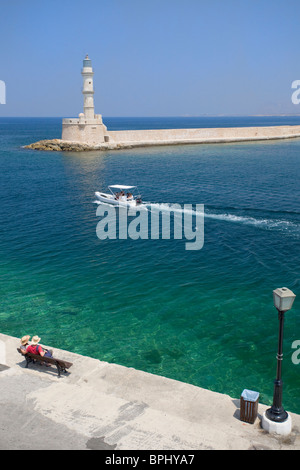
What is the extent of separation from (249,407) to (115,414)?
2.67m

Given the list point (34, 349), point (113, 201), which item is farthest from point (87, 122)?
point (34, 349)

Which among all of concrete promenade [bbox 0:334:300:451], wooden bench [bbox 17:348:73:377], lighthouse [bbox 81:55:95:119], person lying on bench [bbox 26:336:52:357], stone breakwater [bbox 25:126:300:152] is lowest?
concrete promenade [bbox 0:334:300:451]

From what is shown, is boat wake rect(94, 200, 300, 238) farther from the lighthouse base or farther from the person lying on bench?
the lighthouse base

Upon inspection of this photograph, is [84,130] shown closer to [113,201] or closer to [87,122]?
[87,122]

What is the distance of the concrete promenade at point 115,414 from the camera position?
7.86 meters

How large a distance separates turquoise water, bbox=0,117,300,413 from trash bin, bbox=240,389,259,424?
2.41m

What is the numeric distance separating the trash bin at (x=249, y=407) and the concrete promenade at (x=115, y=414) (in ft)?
0.40

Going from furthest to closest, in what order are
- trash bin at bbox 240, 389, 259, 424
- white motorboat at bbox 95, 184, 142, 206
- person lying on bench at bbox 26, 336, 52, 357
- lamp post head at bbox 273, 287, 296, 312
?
white motorboat at bbox 95, 184, 142, 206 < person lying on bench at bbox 26, 336, 52, 357 < trash bin at bbox 240, 389, 259, 424 < lamp post head at bbox 273, 287, 296, 312

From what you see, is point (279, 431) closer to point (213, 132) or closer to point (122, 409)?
point (122, 409)

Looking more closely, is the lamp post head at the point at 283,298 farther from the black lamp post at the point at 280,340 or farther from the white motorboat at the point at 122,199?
the white motorboat at the point at 122,199

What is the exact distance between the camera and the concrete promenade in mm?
7855

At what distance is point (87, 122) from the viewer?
77812 mm

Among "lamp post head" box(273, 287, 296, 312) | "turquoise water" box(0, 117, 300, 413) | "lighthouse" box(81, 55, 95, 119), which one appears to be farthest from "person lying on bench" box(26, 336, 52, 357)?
"lighthouse" box(81, 55, 95, 119)
